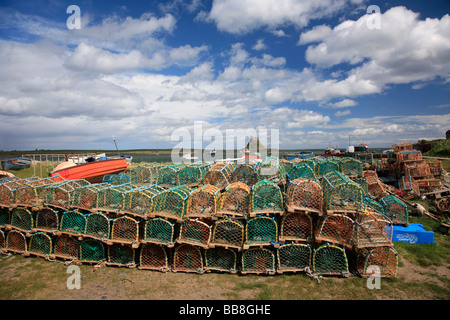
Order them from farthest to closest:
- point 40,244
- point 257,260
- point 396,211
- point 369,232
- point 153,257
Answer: point 396,211, point 40,244, point 153,257, point 257,260, point 369,232

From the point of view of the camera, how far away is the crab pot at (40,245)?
22.6 ft

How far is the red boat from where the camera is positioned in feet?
49.7

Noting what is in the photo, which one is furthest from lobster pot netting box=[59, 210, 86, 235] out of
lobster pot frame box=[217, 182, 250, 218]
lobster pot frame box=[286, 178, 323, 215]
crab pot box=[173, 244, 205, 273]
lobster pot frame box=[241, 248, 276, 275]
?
lobster pot frame box=[286, 178, 323, 215]

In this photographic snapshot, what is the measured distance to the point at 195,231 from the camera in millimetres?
6109

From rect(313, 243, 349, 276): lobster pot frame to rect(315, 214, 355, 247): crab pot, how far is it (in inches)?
8.9

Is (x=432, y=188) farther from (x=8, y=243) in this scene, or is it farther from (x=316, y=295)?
(x=8, y=243)

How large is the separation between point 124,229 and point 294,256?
451 centimetres

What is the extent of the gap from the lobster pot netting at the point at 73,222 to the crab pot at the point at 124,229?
1.08 m

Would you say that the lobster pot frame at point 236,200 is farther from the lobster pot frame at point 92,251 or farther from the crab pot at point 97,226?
the lobster pot frame at point 92,251

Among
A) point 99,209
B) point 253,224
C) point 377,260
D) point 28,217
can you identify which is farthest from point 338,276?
point 28,217

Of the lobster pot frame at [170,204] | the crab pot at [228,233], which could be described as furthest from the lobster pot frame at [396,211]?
the lobster pot frame at [170,204]

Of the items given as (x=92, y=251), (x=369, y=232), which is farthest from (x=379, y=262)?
(x=92, y=251)

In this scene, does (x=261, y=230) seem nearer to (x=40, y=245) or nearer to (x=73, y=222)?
(x=73, y=222)
